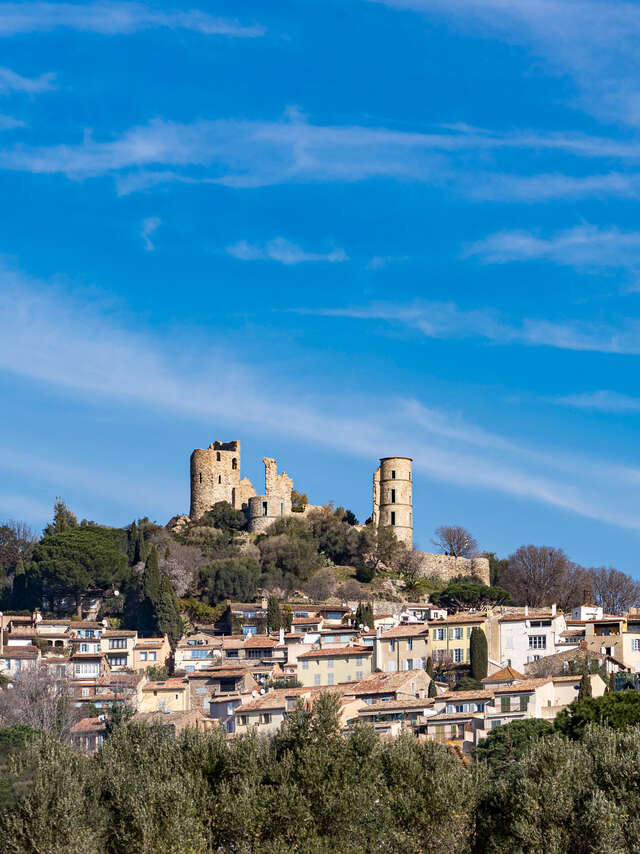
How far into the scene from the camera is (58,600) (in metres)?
87.4

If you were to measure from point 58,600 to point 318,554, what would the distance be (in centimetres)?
1699

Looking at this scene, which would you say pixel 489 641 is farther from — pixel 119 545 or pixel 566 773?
pixel 566 773

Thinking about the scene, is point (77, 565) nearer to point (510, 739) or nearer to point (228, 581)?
Result: point (228, 581)

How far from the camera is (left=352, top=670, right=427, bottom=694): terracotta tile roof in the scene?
6322cm

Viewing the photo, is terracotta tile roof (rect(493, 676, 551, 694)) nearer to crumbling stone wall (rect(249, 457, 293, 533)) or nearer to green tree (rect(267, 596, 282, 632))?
green tree (rect(267, 596, 282, 632))

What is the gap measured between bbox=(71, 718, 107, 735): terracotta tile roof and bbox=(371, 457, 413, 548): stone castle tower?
38.8 metres

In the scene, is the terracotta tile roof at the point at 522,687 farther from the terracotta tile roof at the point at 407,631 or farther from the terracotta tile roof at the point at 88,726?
the terracotta tile roof at the point at 88,726

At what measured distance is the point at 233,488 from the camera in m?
102

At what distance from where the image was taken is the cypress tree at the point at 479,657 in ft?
224

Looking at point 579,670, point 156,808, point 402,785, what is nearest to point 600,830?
point 402,785

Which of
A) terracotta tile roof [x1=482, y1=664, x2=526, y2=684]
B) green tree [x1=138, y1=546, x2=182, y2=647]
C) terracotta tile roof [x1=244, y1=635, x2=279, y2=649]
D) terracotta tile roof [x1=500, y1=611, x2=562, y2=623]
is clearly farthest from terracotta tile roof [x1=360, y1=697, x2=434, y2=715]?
green tree [x1=138, y1=546, x2=182, y2=647]

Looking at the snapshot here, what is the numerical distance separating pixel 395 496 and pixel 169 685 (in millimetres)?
32570

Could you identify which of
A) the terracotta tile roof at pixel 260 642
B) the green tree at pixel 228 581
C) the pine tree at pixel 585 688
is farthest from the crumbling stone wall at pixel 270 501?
the pine tree at pixel 585 688

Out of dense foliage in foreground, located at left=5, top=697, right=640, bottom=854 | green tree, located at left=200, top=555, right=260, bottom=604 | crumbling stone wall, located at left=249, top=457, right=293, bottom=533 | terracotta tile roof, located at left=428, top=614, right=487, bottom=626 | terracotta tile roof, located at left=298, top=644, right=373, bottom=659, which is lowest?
dense foliage in foreground, located at left=5, top=697, right=640, bottom=854
